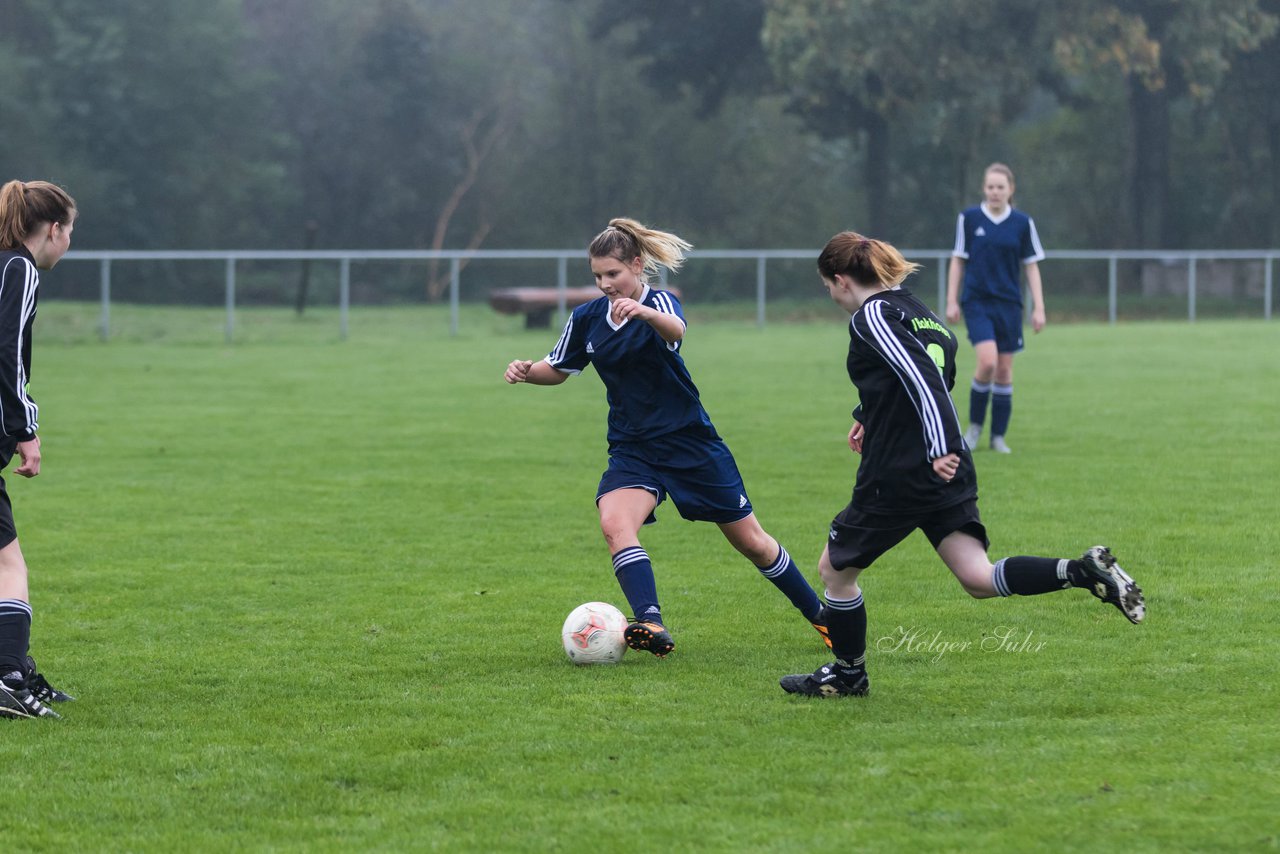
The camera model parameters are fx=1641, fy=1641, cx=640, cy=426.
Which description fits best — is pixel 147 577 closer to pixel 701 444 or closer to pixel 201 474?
pixel 701 444

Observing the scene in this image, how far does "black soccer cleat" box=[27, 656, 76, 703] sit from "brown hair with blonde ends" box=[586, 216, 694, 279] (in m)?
2.29

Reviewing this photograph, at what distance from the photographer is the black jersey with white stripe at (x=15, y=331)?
499 cm

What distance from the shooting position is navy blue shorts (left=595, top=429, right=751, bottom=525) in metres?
5.93

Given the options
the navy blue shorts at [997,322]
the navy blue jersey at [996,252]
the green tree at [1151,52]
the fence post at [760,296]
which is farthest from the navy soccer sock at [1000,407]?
the green tree at [1151,52]

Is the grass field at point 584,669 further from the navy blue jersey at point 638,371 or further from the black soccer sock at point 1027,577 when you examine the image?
the navy blue jersey at point 638,371

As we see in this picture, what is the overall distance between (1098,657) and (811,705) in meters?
1.15

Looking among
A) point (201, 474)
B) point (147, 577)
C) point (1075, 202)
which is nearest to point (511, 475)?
point (201, 474)

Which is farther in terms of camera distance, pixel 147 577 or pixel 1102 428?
pixel 1102 428

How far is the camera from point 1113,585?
4922mm

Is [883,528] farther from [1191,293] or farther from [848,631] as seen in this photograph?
[1191,293]

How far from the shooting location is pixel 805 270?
1330 inches

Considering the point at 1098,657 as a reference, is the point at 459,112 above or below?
above

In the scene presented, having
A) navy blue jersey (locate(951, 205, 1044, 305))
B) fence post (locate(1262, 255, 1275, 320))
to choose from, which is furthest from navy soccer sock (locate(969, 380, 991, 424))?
fence post (locate(1262, 255, 1275, 320))

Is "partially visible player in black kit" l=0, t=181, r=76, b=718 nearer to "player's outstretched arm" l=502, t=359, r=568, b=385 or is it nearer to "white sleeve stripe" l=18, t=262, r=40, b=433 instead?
"white sleeve stripe" l=18, t=262, r=40, b=433
